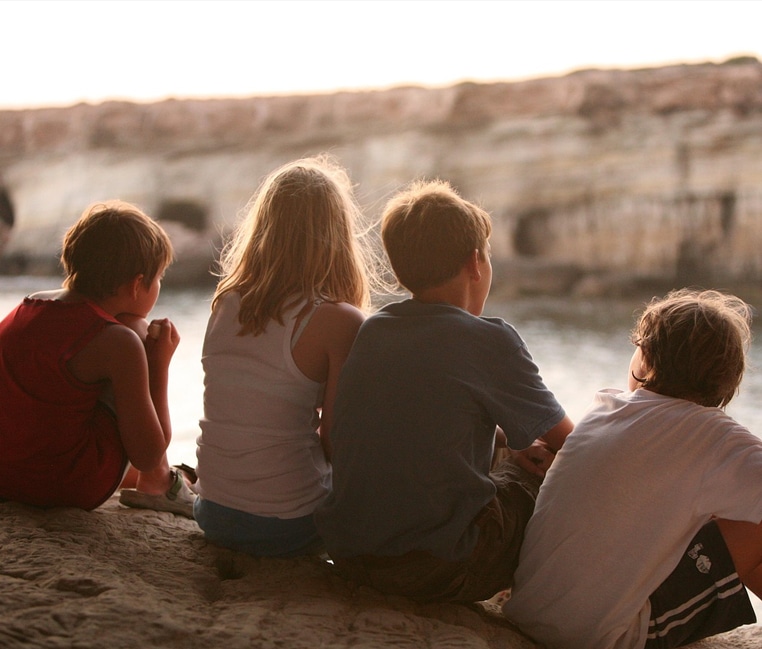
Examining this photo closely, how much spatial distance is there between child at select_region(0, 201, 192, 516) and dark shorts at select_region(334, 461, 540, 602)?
1.28 feet

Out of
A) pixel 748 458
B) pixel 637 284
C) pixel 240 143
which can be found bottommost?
pixel 637 284

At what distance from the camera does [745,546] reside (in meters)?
1.04

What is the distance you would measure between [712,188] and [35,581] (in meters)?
5.29

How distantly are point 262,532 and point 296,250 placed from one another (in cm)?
40

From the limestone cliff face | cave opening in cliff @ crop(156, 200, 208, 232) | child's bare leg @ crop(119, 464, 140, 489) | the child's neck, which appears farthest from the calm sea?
the child's neck

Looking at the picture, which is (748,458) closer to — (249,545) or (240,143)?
(249,545)

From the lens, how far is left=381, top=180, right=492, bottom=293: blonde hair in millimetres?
1102

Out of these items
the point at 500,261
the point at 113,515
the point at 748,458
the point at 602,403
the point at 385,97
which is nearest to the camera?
the point at 748,458

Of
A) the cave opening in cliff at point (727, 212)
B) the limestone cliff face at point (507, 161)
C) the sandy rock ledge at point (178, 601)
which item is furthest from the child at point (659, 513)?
the cave opening in cliff at point (727, 212)

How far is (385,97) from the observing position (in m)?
6.34

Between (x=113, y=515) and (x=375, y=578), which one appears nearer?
(x=375, y=578)

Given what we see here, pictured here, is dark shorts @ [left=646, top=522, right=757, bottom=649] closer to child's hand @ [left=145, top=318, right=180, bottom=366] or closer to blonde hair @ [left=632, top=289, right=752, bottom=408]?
blonde hair @ [left=632, top=289, right=752, bottom=408]

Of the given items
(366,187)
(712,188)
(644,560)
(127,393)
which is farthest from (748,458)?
(366,187)

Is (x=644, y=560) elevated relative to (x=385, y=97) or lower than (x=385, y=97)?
lower
